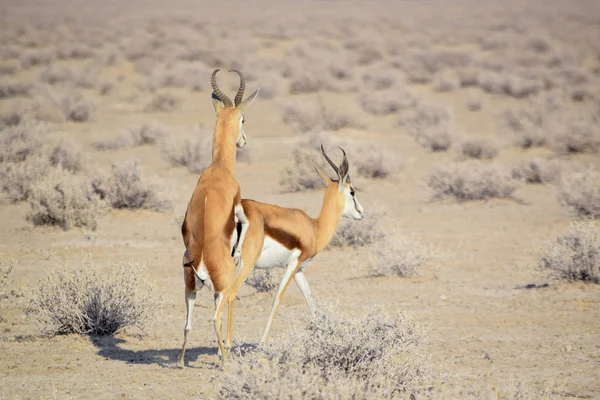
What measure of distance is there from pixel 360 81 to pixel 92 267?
2838 cm

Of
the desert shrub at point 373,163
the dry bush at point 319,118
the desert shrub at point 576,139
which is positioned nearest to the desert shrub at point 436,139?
the desert shrub at point 576,139

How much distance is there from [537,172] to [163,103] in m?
14.0

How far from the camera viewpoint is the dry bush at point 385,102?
1113 inches

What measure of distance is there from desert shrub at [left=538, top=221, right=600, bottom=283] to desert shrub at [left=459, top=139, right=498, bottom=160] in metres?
10.6

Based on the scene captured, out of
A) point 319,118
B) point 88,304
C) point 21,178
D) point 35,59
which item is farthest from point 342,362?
point 35,59

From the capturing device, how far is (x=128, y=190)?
50.0ft

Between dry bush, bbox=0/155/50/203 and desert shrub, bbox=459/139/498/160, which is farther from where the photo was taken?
desert shrub, bbox=459/139/498/160

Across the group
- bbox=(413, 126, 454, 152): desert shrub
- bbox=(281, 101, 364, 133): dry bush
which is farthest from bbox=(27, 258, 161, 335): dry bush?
bbox=(281, 101, 364, 133): dry bush

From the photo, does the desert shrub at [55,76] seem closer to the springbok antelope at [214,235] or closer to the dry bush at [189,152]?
the dry bush at [189,152]

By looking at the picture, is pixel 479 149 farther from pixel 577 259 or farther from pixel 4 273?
pixel 4 273

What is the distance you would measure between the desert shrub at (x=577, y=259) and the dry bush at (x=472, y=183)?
19.6 feet

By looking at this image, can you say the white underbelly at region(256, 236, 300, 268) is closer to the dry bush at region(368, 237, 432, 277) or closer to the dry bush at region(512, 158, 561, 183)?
the dry bush at region(368, 237, 432, 277)

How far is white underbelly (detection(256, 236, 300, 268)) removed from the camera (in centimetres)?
708

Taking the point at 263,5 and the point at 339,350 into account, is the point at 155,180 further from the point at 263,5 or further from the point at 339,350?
the point at 263,5
